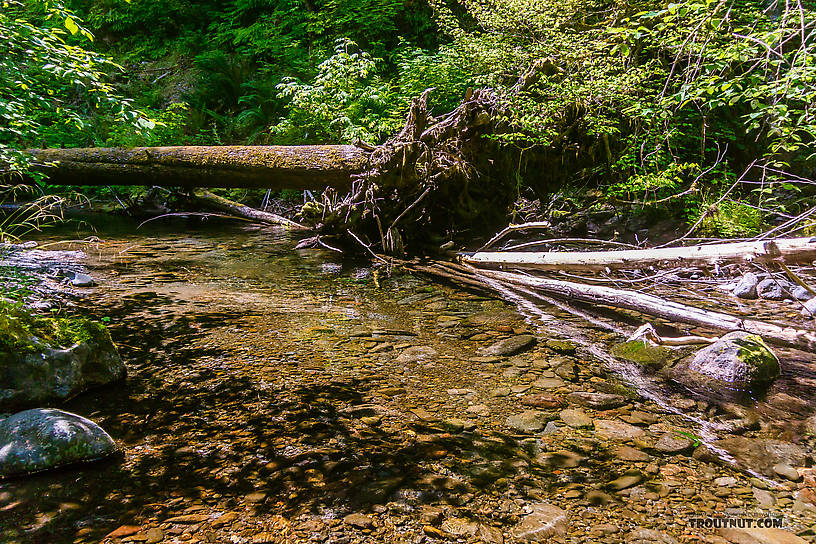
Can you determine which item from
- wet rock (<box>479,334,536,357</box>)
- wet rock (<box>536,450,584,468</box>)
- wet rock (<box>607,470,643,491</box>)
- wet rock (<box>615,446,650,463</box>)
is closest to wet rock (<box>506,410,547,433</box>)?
wet rock (<box>536,450,584,468</box>)

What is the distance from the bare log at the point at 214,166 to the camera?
7840 mm

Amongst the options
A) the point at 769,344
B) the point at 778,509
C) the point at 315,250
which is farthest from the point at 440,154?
the point at 778,509

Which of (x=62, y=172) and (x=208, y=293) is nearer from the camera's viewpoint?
(x=208, y=293)

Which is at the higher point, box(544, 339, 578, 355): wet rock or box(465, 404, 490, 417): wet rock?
box(544, 339, 578, 355): wet rock

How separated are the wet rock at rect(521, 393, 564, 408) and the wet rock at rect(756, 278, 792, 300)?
3663mm

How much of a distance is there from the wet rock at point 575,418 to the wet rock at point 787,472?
3.10ft

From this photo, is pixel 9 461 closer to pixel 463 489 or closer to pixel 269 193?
pixel 463 489

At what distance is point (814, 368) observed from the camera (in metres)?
3.50

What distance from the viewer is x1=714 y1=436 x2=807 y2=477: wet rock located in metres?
2.43

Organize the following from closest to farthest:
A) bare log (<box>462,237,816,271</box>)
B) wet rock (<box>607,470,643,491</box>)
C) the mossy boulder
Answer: wet rock (<box>607,470,643,491</box>)
the mossy boulder
bare log (<box>462,237,816,271</box>)

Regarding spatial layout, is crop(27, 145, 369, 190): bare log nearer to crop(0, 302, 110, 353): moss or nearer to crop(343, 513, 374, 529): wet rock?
crop(0, 302, 110, 353): moss

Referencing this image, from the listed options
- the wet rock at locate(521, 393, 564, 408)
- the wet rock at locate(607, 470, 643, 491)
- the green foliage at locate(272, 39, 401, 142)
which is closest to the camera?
the wet rock at locate(607, 470, 643, 491)

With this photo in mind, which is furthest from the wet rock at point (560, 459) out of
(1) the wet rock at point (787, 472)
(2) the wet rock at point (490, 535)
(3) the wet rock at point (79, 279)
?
(3) the wet rock at point (79, 279)

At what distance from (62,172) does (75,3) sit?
13.9 m
